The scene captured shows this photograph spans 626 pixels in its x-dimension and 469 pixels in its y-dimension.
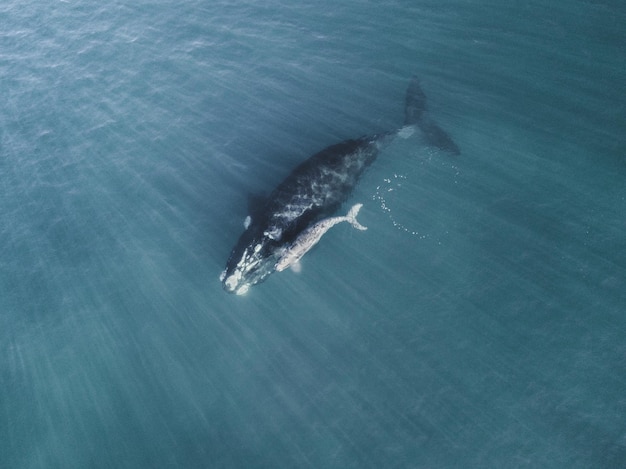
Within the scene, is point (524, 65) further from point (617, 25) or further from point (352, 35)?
point (352, 35)

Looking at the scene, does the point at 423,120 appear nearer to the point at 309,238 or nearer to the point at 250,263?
the point at 309,238

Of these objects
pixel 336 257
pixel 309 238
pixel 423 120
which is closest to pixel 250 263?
pixel 309 238

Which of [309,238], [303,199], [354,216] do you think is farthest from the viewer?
[303,199]

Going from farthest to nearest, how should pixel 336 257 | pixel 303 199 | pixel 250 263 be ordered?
pixel 303 199
pixel 336 257
pixel 250 263

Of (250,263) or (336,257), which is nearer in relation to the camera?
(250,263)

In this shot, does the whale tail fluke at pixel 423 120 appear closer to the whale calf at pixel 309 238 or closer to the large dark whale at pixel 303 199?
the large dark whale at pixel 303 199

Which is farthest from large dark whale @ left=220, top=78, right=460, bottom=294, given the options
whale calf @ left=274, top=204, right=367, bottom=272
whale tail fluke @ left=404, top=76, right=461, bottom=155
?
whale calf @ left=274, top=204, right=367, bottom=272
